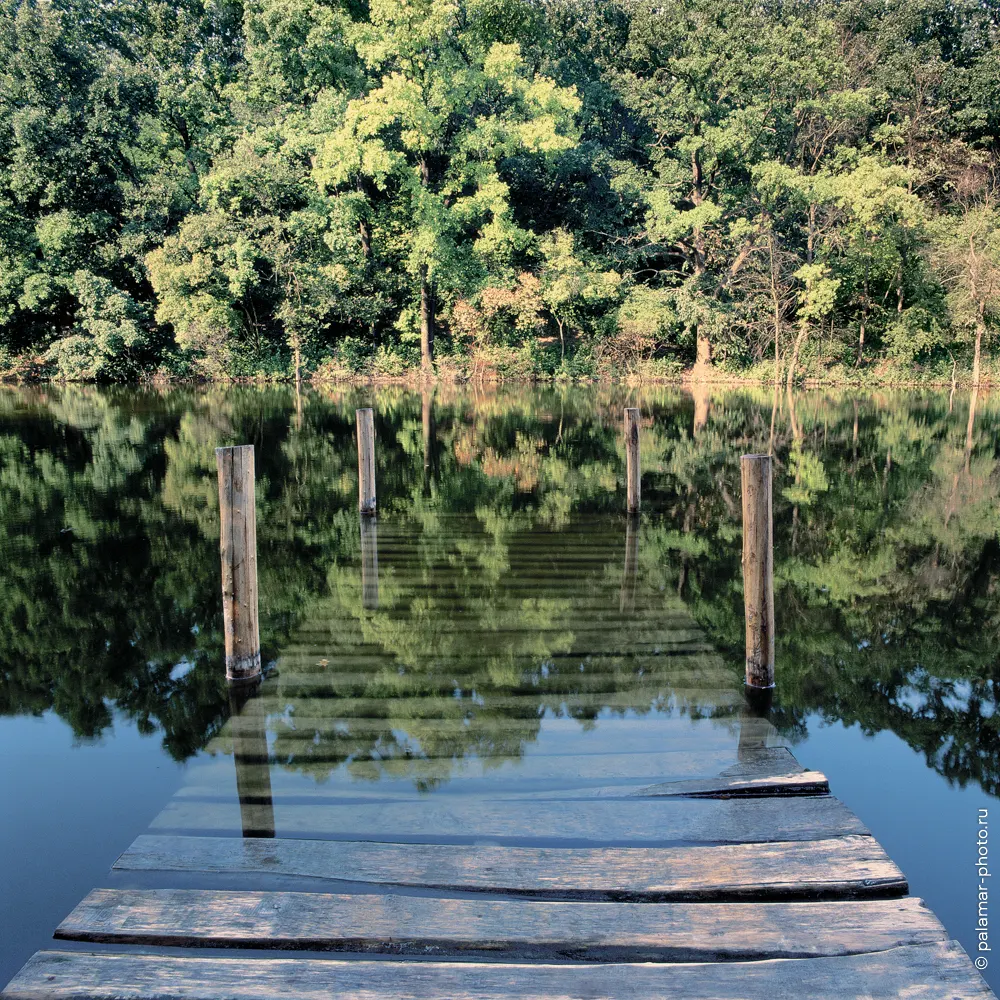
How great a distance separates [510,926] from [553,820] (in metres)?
0.98

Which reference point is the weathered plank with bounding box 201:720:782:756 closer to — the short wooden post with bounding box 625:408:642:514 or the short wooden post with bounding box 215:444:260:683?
the short wooden post with bounding box 215:444:260:683

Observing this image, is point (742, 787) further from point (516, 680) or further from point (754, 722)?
point (516, 680)

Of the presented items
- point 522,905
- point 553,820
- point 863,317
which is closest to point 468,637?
point 553,820

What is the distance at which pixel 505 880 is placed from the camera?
382 centimetres

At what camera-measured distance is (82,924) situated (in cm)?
366

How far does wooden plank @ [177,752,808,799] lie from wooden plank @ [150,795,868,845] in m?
0.12

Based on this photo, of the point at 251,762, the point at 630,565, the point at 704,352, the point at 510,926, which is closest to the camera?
the point at 510,926

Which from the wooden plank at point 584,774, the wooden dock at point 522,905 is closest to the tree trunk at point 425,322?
the wooden plank at point 584,774

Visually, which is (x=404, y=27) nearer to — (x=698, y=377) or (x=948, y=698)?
(x=698, y=377)

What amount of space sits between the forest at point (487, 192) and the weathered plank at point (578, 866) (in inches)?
1137

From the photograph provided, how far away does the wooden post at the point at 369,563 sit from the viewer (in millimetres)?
8383

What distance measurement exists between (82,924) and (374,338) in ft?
111

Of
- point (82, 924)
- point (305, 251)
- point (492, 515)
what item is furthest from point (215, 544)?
point (305, 251)

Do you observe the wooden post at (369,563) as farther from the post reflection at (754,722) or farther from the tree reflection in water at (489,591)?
the post reflection at (754,722)
